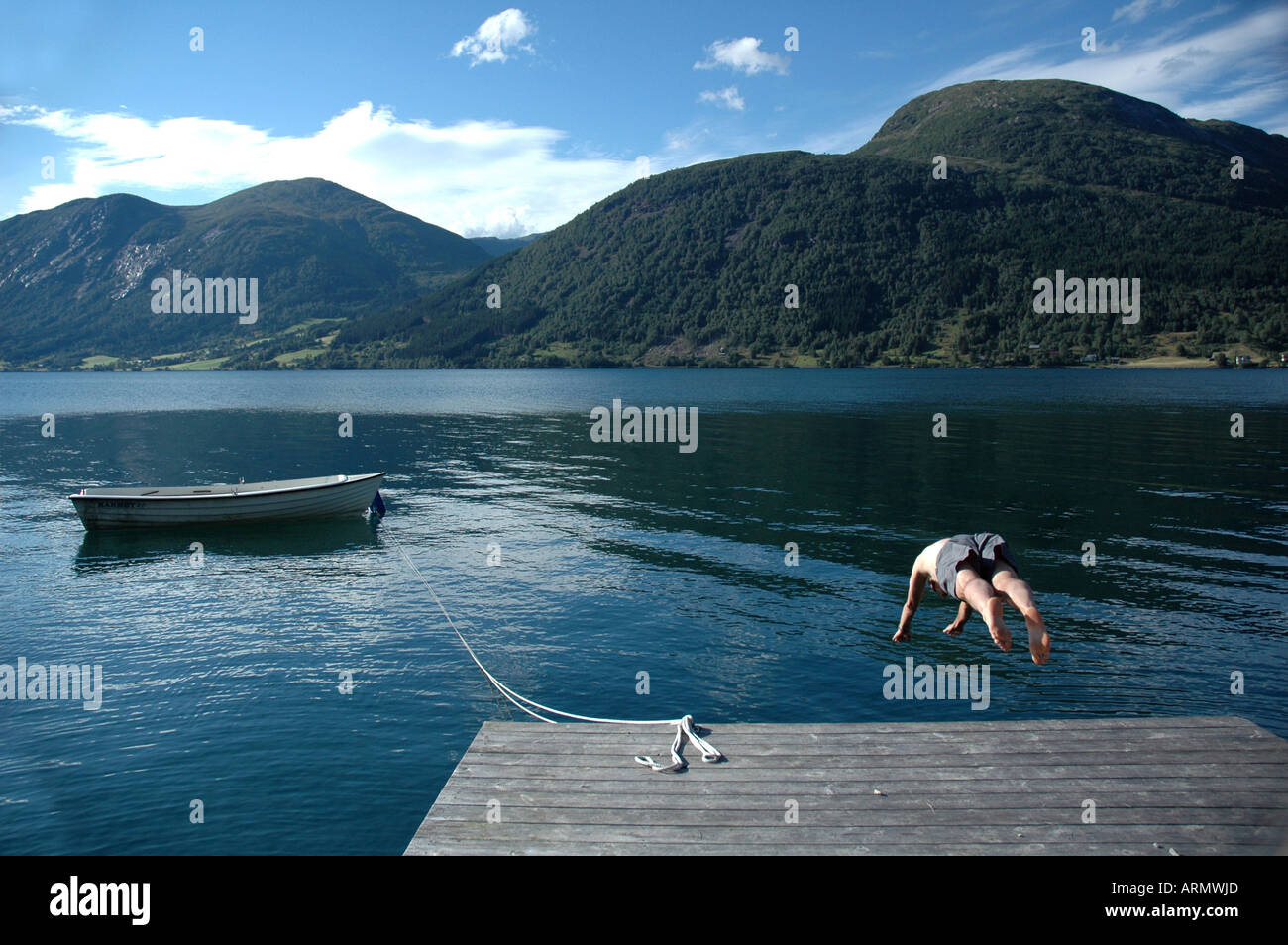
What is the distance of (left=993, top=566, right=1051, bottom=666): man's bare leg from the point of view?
6793 mm

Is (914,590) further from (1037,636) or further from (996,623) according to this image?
(1037,636)

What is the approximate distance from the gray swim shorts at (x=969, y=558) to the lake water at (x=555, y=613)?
36.1ft

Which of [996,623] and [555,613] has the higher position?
[996,623]

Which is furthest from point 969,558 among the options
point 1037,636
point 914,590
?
point 1037,636

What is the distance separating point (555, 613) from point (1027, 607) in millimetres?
21858

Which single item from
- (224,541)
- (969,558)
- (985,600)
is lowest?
(224,541)

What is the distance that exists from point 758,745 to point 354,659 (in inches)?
593

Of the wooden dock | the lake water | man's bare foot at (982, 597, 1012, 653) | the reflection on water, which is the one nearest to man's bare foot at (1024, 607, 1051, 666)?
man's bare foot at (982, 597, 1012, 653)

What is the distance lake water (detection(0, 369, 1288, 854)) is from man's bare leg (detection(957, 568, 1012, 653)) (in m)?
11.2

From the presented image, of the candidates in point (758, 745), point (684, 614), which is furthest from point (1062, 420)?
point (758, 745)

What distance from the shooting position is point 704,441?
7850 cm

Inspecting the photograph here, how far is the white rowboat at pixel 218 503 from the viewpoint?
4119cm

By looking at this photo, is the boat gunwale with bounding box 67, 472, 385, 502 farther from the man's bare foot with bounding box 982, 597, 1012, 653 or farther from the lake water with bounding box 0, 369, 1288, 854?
the man's bare foot with bounding box 982, 597, 1012, 653

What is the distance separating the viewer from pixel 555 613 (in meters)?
27.4
